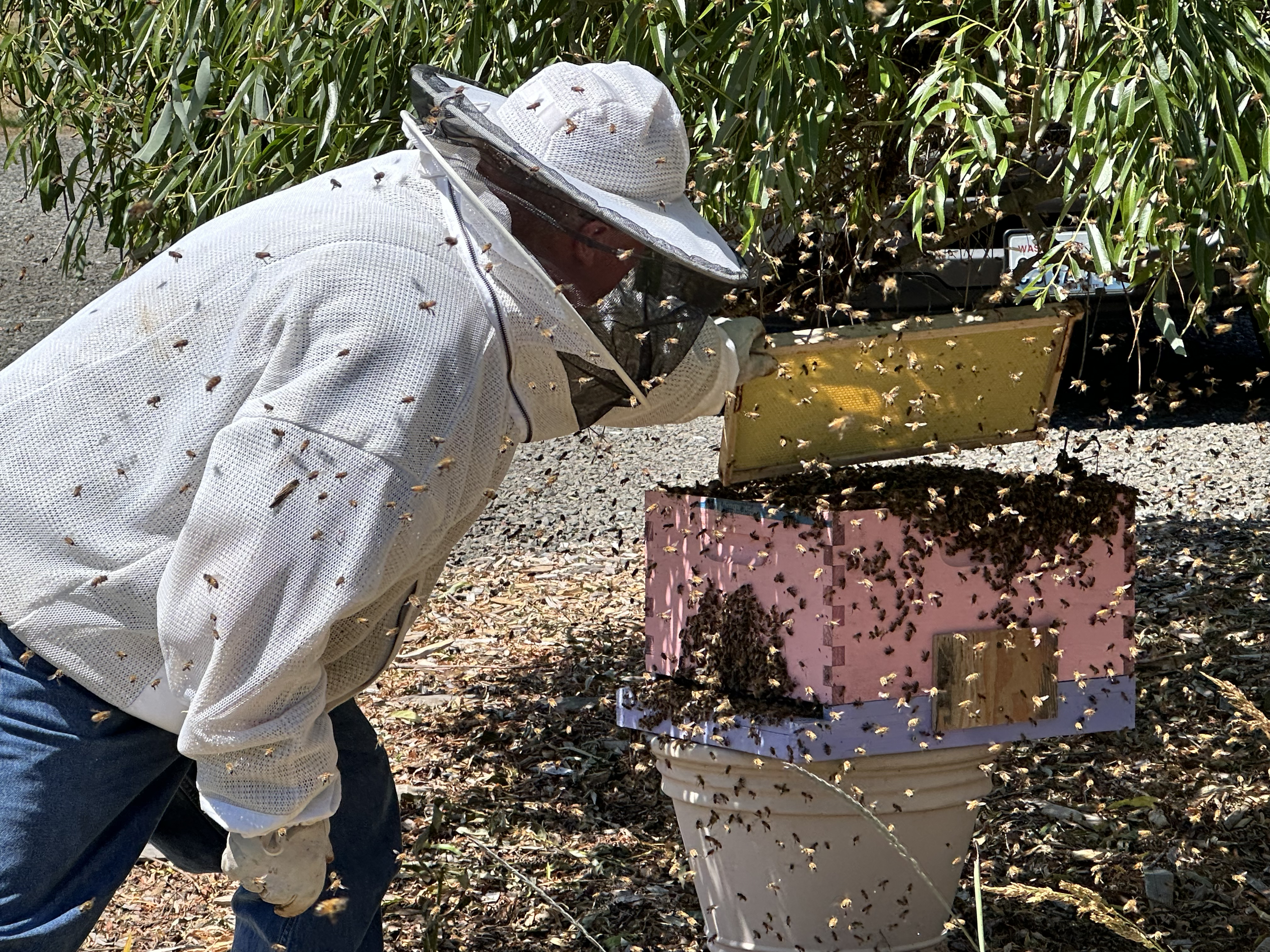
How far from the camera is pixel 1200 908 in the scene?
252 cm

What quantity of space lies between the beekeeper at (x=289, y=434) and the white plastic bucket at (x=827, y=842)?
74cm

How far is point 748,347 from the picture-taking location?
6.01 ft

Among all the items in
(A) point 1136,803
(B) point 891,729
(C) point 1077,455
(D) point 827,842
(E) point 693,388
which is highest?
(E) point 693,388

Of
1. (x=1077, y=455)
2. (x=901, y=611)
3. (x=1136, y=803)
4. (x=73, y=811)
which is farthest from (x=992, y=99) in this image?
(x=1077, y=455)

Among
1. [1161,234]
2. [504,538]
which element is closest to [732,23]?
[1161,234]

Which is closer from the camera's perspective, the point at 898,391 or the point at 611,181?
the point at 611,181

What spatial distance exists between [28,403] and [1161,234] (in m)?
1.43

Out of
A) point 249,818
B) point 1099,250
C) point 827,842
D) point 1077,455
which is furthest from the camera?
point 1077,455

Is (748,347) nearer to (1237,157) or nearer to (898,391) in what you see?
(898,391)

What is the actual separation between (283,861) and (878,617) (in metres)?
0.89

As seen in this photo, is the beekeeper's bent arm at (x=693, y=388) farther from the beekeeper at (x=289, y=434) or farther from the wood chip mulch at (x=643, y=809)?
the wood chip mulch at (x=643, y=809)

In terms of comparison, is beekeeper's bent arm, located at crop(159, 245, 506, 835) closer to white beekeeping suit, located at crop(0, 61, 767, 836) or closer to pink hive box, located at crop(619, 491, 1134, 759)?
white beekeeping suit, located at crop(0, 61, 767, 836)

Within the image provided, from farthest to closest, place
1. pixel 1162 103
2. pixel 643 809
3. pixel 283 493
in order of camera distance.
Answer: pixel 643 809
pixel 1162 103
pixel 283 493

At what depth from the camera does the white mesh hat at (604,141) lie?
56.7 inches
